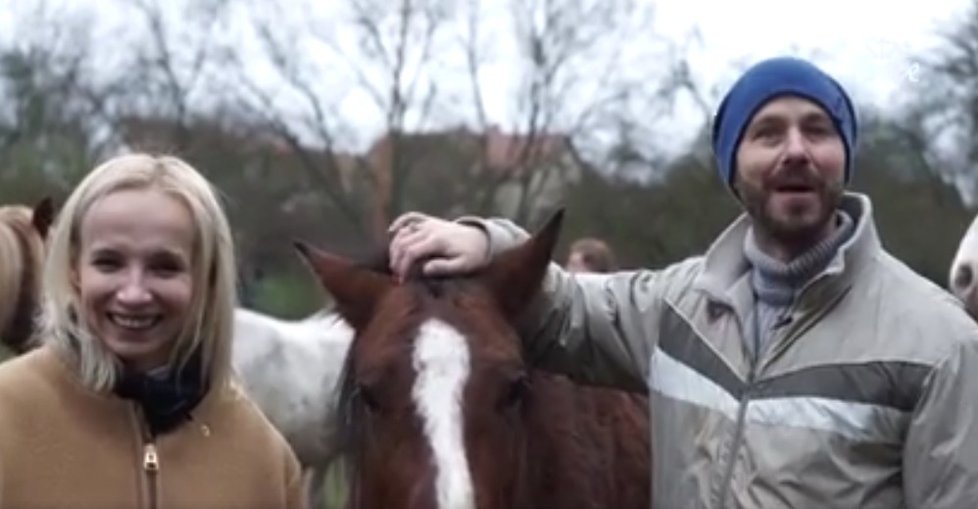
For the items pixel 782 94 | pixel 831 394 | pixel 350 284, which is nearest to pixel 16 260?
pixel 350 284

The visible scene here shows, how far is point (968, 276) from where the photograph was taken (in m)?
6.05

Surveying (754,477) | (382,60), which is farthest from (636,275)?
(382,60)

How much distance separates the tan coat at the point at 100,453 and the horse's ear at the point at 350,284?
1.44 m

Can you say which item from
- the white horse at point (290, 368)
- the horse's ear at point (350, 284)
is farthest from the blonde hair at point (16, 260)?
the horse's ear at point (350, 284)

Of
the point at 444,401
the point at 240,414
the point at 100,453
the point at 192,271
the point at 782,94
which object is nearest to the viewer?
the point at 100,453

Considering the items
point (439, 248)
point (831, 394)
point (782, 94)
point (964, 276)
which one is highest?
point (782, 94)

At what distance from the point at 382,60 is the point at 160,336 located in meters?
27.6

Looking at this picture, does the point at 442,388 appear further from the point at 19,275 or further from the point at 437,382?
the point at 19,275

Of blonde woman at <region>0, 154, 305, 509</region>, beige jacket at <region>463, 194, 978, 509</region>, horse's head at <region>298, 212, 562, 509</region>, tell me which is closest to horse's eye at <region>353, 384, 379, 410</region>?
horse's head at <region>298, 212, 562, 509</region>

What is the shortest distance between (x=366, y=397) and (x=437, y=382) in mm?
→ 259

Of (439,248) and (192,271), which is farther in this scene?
(439,248)

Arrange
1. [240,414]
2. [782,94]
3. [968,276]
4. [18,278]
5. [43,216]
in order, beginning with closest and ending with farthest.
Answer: [240,414]
[782,94]
[968,276]
[18,278]
[43,216]

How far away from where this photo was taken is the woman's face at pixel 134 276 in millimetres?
3182

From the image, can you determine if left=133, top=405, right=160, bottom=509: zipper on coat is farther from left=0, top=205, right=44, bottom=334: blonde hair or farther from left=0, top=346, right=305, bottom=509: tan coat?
left=0, top=205, right=44, bottom=334: blonde hair
